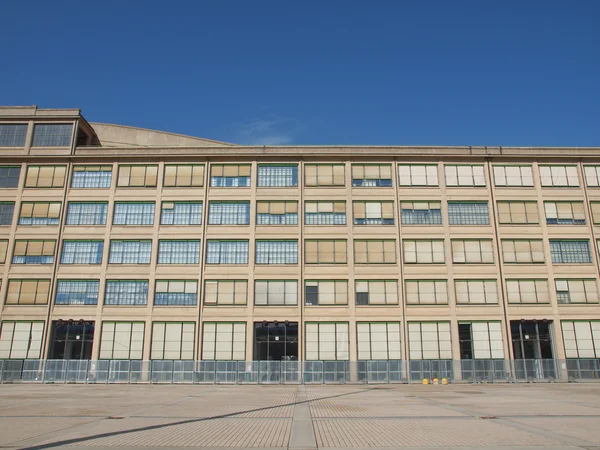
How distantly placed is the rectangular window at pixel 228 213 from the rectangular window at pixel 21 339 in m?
17.6

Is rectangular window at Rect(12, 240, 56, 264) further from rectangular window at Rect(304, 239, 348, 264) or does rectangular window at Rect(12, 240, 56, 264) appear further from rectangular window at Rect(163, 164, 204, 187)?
rectangular window at Rect(304, 239, 348, 264)

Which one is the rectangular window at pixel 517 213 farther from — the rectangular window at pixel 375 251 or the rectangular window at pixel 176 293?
the rectangular window at pixel 176 293

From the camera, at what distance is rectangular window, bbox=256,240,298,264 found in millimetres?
44531

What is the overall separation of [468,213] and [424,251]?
19.4 feet

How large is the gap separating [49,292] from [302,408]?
3351 cm

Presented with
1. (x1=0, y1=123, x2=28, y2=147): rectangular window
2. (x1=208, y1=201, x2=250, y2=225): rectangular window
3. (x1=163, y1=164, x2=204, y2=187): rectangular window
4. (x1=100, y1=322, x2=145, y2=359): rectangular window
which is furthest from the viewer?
(x1=0, y1=123, x2=28, y2=147): rectangular window

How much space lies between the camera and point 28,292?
1720 inches

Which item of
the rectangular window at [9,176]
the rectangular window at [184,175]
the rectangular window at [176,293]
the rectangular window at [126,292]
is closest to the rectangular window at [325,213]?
the rectangular window at [184,175]

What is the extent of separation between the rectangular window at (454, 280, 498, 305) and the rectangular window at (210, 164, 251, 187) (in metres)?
21.9

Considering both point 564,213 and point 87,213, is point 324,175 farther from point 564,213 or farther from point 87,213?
point 564,213

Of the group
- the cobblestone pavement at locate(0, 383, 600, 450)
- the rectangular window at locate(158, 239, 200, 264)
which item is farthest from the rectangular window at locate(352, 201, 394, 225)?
the cobblestone pavement at locate(0, 383, 600, 450)

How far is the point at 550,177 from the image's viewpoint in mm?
47625

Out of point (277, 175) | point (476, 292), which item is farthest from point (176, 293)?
point (476, 292)

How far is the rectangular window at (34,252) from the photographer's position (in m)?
44.8
